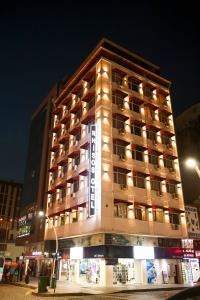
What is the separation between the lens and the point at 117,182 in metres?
31.3

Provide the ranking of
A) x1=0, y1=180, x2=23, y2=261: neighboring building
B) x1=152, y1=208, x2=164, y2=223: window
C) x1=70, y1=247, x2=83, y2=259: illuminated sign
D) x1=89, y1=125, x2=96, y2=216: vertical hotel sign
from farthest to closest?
1. x1=0, y1=180, x2=23, y2=261: neighboring building
2. x1=152, y1=208, x2=164, y2=223: window
3. x1=70, y1=247, x2=83, y2=259: illuminated sign
4. x1=89, y1=125, x2=96, y2=216: vertical hotel sign

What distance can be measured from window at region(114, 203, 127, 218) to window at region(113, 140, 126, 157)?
241 inches

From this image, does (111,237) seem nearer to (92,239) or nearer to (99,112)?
(92,239)

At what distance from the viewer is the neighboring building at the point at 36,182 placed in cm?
4528

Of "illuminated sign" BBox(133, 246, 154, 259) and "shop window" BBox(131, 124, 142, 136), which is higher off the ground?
"shop window" BBox(131, 124, 142, 136)

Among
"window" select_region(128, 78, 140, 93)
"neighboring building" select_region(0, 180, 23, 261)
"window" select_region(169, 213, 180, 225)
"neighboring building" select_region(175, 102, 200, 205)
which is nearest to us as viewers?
"window" select_region(169, 213, 180, 225)

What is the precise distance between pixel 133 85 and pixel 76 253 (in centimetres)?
2398

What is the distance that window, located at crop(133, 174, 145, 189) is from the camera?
33.1m

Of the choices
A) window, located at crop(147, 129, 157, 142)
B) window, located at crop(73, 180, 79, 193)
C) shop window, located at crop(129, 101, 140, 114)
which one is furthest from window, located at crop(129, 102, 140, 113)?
window, located at crop(73, 180, 79, 193)

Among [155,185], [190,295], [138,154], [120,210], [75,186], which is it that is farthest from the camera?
[75,186]

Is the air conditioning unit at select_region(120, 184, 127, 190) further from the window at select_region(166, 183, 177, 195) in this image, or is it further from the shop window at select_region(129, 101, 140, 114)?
the shop window at select_region(129, 101, 140, 114)

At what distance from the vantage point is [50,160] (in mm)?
46500

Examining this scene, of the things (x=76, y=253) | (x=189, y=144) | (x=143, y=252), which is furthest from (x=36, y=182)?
(x=189, y=144)

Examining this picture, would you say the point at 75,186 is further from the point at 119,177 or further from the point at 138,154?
the point at 138,154
